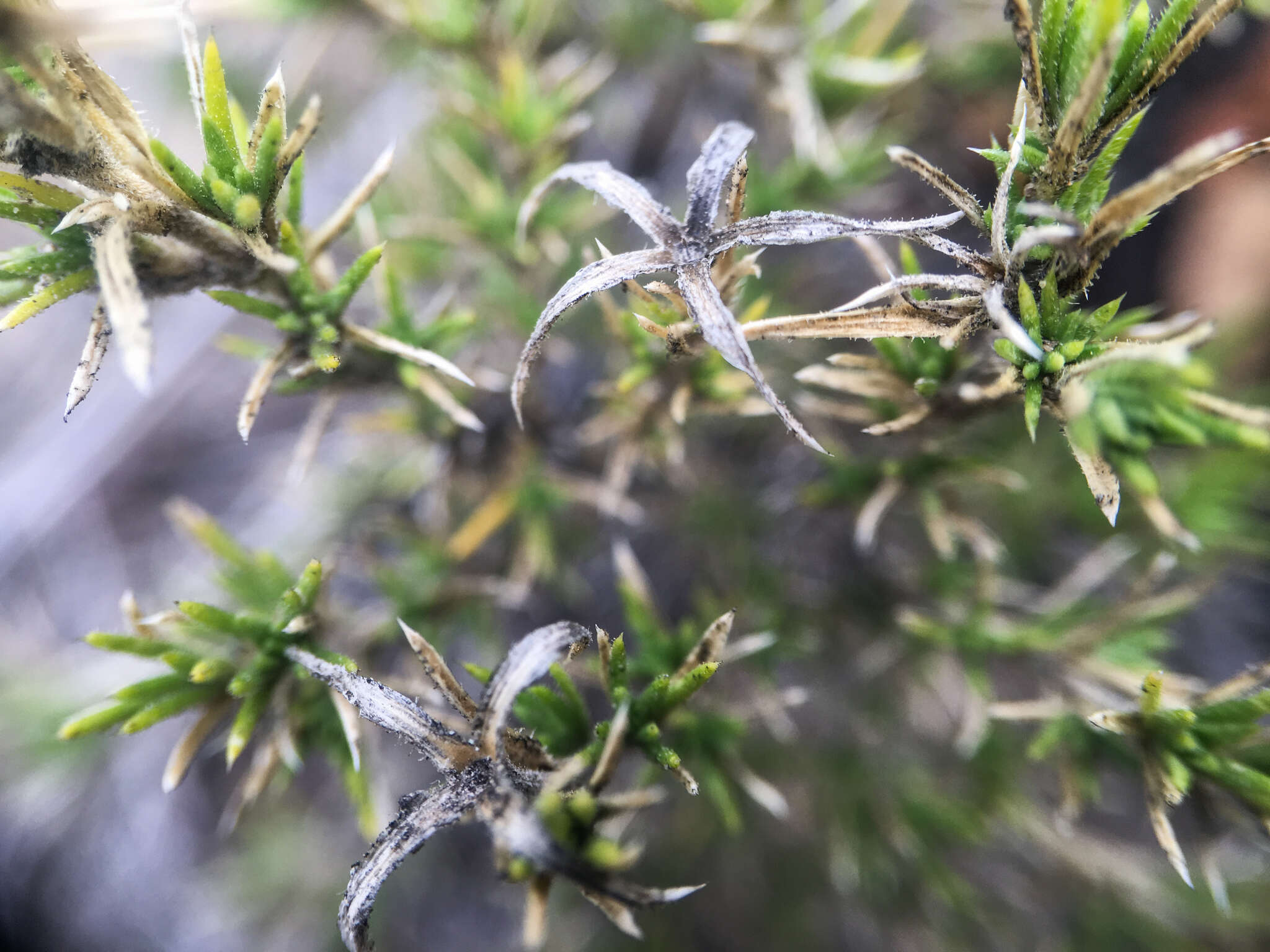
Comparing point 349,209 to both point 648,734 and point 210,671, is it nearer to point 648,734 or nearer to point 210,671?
point 210,671

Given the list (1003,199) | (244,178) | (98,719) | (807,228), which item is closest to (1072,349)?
(1003,199)

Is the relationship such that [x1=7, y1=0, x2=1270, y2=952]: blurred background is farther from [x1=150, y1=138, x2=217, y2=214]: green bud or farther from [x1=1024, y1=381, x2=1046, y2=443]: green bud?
[x1=1024, y1=381, x2=1046, y2=443]: green bud

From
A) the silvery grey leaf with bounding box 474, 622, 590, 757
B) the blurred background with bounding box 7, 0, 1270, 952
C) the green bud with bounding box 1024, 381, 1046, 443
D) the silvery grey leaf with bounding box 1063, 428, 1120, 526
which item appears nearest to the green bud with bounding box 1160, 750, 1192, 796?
the blurred background with bounding box 7, 0, 1270, 952

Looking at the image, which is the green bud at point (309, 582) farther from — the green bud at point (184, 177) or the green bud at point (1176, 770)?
the green bud at point (1176, 770)

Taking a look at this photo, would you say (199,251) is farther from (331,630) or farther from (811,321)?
(811,321)

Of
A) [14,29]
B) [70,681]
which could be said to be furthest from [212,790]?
[14,29]
